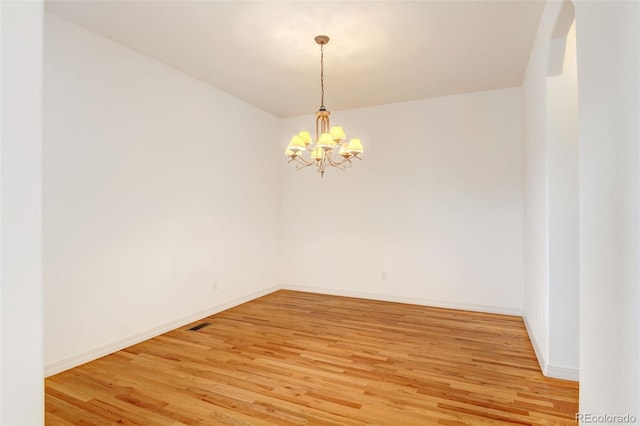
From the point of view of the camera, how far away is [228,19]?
9.44 ft

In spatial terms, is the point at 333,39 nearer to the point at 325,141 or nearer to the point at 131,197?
the point at 325,141

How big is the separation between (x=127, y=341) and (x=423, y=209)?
13.4ft

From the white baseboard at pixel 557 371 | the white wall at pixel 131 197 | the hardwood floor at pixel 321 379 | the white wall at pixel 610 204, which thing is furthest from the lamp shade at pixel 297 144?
the white baseboard at pixel 557 371

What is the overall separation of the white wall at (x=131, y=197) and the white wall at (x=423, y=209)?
1.28m

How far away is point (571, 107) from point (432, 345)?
2454 mm

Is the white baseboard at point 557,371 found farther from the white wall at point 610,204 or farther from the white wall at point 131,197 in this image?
the white wall at point 131,197

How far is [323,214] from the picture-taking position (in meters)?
5.67

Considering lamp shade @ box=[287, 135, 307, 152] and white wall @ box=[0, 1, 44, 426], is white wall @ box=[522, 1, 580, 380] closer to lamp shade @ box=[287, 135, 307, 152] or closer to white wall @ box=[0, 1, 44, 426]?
lamp shade @ box=[287, 135, 307, 152]

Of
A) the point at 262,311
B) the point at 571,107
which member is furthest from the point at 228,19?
the point at 262,311

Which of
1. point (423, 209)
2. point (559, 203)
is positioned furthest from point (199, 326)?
point (559, 203)

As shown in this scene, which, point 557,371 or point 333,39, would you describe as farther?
point 333,39

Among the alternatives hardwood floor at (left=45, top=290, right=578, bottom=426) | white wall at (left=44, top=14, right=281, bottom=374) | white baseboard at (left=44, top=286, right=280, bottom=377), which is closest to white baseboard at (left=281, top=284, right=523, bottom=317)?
hardwood floor at (left=45, top=290, right=578, bottom=426)

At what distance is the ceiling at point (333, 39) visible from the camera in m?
2.74

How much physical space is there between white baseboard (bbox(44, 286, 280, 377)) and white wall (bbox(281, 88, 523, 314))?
65.8 inches
